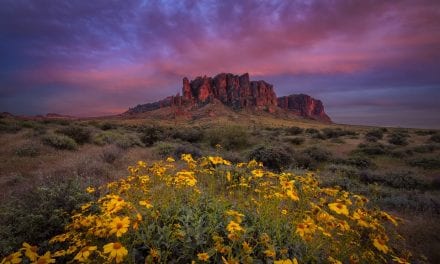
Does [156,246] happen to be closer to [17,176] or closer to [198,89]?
[17,176]

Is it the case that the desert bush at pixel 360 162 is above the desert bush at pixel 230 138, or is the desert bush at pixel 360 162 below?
below

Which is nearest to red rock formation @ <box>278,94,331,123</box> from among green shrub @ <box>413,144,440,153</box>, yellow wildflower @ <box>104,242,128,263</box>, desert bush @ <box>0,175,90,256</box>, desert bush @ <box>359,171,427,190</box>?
green shrub @ <box>413,144,440,153</box>

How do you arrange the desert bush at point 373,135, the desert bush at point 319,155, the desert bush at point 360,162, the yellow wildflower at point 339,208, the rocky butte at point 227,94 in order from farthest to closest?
the rocky butte at point 227,94, the desert bush at point 373,135, the desert bush at point 319,155, the desert bush at point 360,162, the yellow wildflower at point 339,208

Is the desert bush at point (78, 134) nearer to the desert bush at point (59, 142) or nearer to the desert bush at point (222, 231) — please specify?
the desert bush at point (59, 142)

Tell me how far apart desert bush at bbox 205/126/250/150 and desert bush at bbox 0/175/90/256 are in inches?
610

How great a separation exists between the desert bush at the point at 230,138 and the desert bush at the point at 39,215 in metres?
15.5

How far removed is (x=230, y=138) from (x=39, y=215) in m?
17.2

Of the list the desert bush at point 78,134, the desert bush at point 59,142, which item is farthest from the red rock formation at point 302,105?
the desert bush at point 59,142

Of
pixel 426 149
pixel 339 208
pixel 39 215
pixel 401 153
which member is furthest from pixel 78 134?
pixel 426 149

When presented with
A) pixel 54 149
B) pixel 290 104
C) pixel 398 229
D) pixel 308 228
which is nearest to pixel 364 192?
pixel 398 229

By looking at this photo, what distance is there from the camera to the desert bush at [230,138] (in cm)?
2045

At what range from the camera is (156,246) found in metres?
3.03

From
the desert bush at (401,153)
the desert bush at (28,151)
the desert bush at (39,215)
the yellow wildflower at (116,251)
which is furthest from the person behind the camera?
the desert bush at (401,153)

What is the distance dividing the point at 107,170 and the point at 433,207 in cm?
1049
